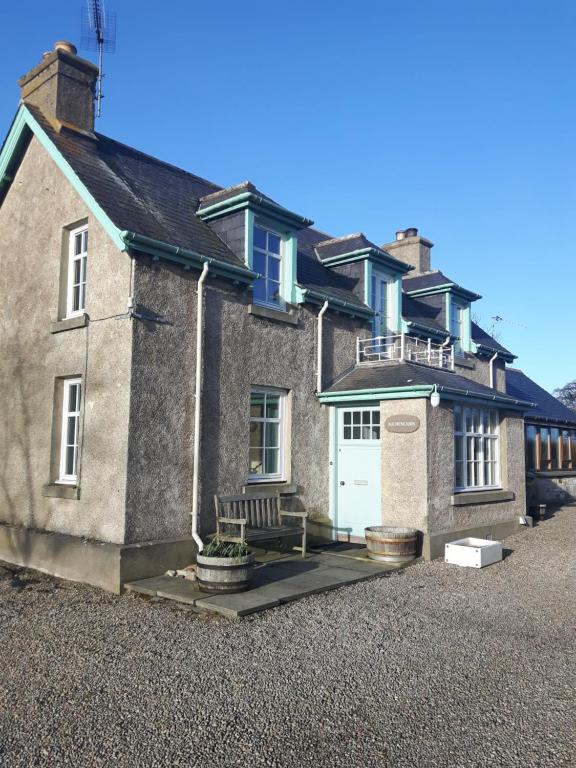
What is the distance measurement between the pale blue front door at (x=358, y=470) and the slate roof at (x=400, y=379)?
539mm

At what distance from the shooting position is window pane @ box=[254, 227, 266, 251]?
12.6 metres

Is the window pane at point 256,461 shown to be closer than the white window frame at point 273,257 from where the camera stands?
Yes

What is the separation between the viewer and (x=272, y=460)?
12234 millimetres

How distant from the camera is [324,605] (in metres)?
Answer: 8.28

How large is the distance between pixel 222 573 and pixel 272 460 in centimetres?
405

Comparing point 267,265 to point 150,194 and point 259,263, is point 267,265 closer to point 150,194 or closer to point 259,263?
point 259,263

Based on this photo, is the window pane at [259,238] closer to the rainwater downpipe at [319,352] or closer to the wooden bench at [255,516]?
the rainwater downpipe at [319,352]

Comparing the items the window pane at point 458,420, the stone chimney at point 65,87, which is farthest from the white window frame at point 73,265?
the window pane at point 458,420

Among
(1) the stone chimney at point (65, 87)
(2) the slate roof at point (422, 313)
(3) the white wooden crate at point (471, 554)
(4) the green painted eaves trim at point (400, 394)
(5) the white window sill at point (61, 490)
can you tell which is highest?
(1) the stone chimney at point (65, 87)

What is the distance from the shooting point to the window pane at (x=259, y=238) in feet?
41.3

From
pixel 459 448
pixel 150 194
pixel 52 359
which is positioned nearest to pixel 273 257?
pixel 150 194

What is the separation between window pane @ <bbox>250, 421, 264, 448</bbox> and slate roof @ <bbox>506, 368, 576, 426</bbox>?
12.5 metres

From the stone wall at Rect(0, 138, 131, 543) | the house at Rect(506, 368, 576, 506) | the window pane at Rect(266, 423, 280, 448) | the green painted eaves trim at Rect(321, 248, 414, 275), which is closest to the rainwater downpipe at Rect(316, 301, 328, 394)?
the window pane at Rect(266, 423, 280, 448)

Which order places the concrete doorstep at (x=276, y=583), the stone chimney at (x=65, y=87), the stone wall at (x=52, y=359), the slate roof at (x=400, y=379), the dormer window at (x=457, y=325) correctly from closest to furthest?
the concrete doorstep at (x=276, y=583)
the stone wall at (x=52, y=359)
the stone chimney at (x=65, y=87)
the slate roof at (x=400, y=379)
the dormer window at (x=457, y=325)
